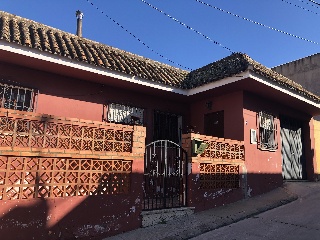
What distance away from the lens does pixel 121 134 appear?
6.04m

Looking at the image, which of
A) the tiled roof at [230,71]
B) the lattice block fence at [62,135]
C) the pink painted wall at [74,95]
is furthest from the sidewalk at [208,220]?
the tiled roof at [230,71]

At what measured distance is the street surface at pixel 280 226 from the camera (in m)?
5.31

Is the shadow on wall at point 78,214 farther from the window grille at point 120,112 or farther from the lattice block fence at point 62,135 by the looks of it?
the window grille at point 120,112

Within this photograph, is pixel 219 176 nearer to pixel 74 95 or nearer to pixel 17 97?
pixel 74 95

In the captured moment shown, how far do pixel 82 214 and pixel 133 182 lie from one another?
48.7 inches

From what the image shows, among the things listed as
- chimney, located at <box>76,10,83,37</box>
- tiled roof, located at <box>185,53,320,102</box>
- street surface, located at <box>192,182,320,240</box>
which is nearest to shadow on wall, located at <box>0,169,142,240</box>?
street surface, located at <box>192,182,320,240</box>

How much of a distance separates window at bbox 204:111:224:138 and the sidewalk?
2.50 m

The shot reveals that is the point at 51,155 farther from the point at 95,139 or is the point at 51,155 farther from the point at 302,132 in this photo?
the point at 302,132

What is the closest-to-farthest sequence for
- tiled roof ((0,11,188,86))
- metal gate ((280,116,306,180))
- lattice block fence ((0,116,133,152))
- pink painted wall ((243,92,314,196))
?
lattice block fence ((0,116,133,152)) < tiled roof ((0,11,188,86)) < pink painted wall ((243,92,314,196)) < metal gate ((280,116,306,180))

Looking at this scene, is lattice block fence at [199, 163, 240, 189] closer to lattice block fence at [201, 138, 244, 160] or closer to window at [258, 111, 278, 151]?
lattice block fence at [201, 138, 244, 160]

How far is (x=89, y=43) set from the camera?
973cm

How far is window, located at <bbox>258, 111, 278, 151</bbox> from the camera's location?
9.60 metres

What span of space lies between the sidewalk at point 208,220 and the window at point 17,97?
4294mm

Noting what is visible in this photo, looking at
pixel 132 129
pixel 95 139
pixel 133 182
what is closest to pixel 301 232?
pixel 133 182
